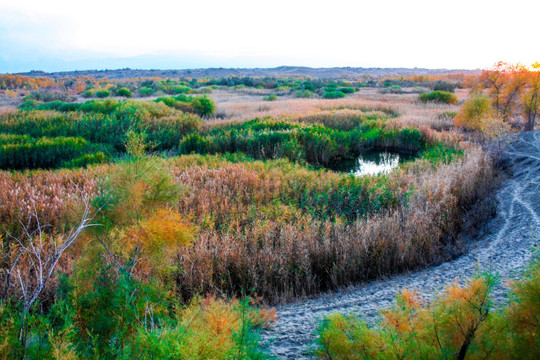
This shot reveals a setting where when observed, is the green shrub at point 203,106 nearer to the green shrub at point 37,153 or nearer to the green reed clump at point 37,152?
the green reed clump at point 37,152

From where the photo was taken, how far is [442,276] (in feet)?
14.1

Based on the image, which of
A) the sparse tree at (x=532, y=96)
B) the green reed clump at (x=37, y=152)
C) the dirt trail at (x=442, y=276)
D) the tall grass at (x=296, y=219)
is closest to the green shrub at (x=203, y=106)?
the green reed clump at (x=37, y=152)

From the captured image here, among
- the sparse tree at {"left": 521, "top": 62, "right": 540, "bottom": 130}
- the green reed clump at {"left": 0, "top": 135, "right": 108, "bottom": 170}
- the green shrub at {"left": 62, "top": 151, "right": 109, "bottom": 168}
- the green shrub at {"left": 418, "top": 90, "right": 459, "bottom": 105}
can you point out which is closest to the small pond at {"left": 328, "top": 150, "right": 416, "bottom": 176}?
the sparse tree at {"left": 521, "top": 62, "right": 540, "bottom": 130}

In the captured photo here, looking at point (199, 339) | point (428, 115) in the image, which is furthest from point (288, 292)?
point (428, 115)

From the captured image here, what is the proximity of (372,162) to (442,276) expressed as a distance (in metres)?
9.63

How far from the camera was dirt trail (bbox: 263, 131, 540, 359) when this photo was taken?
315 centimetres

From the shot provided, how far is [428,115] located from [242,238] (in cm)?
1661

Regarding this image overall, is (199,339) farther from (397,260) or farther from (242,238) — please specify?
(397,260)

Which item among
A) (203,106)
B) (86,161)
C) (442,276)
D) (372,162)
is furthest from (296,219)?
(203,106)

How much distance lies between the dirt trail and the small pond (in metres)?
5.60

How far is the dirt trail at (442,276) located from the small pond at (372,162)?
18.4 feet

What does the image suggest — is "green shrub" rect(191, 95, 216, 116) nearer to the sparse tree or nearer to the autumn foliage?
the sparse tree

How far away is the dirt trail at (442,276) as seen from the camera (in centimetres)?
315

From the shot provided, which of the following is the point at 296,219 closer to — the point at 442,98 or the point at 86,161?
the point at 86,161
